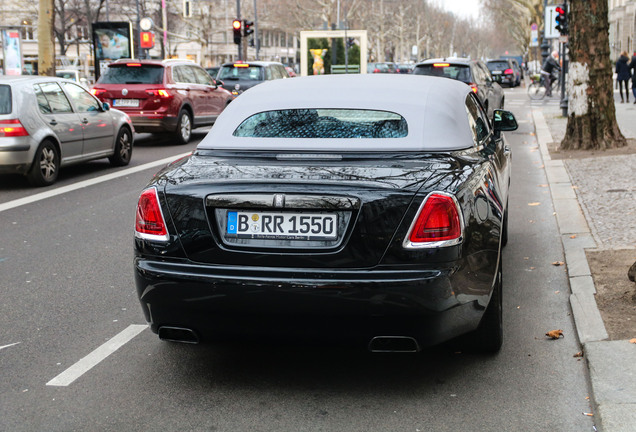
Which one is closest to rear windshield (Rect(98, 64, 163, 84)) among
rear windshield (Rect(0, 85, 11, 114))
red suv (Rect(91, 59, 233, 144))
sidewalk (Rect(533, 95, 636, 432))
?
red suv (Rect(91, 59, 233, 144))

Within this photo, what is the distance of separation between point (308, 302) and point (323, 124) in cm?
136

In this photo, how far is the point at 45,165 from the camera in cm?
1236

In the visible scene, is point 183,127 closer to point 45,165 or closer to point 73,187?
point 45,165

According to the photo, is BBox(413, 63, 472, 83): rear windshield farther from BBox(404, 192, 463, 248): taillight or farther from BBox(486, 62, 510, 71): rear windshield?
BBox(486, 62, 510, 71): rear windshield

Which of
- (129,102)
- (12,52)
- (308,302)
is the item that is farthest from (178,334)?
(12,52)

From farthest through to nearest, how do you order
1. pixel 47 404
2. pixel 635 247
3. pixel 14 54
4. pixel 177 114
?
pixel 14 54
pixel 177 114
pixel 635 247
pixel 47 404

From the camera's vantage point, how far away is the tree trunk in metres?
14.8

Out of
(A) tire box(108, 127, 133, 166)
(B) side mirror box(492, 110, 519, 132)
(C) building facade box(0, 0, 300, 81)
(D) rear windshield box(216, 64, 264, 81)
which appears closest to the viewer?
(B) side mirror box(492, 110, 519, 132)

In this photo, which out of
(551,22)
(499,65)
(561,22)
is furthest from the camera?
(499,65)

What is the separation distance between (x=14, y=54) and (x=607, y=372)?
30056 millimetres

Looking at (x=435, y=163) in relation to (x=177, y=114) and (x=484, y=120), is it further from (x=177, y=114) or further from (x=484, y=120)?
(x=177, y=114)

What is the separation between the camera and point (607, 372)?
441 centimetres

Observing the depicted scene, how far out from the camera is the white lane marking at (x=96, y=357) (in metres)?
4.59

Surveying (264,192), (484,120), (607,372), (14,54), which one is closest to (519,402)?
(607,372)
